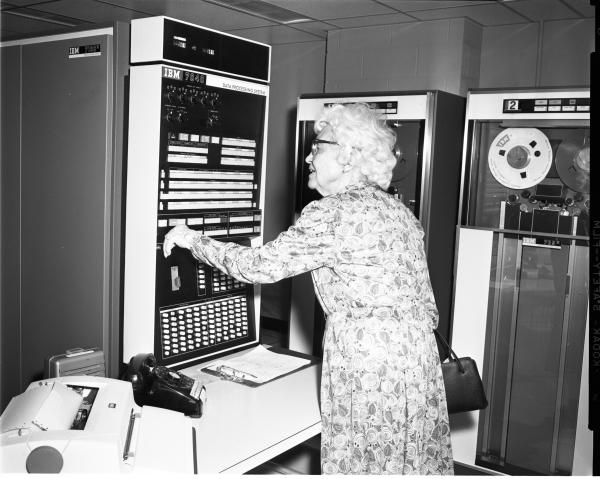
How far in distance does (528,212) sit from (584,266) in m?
0.38

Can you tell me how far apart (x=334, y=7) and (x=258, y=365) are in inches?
127

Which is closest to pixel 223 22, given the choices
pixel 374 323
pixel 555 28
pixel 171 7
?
pixel 171 7

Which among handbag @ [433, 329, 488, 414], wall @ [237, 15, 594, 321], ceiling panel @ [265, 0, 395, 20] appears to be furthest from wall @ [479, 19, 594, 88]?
handbag @ [433, 329, 488, 414]

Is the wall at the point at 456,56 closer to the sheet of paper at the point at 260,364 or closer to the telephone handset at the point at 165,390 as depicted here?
the sheet of paper at the point at 260,364

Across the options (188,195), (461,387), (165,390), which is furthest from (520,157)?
(165,390)

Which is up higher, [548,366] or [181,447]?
[181,447]

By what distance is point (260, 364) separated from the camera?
2.30 meters

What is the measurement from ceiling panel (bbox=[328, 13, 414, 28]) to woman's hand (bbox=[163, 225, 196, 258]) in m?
3.33

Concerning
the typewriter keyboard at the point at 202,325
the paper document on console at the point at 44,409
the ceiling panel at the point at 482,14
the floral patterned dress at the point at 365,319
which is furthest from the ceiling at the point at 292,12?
the paper document on console at the point at 44,409

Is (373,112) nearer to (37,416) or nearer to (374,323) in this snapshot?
(374,323)

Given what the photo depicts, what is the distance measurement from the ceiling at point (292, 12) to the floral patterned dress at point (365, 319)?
2979 millimetres

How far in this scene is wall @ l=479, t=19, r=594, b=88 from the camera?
453cm

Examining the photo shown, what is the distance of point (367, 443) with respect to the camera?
1.85 m

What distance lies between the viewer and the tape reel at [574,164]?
10.3 ft
